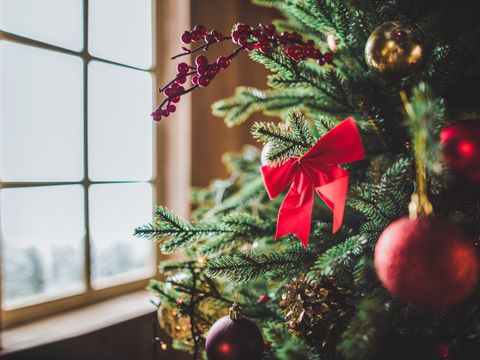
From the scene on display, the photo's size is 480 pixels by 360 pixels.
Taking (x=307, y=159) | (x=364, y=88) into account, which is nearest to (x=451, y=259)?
(x=307, y=159)

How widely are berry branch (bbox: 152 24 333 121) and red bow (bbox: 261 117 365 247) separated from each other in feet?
0.48

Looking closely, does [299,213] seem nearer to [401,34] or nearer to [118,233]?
[401,34]

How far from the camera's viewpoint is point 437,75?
0.47 metres

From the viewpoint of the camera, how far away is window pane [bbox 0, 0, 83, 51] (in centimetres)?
88

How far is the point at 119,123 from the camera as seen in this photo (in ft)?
3.66

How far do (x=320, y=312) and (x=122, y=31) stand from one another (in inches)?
41.5

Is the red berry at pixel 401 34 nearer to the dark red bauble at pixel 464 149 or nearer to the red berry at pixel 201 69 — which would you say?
the dark red bauble at pixel 464 149

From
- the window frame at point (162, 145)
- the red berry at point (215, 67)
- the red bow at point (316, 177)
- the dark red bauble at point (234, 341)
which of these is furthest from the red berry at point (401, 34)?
the window frame at point (162, 145)

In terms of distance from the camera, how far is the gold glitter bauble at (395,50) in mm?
415

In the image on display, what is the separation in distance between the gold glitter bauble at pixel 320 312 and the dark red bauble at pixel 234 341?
5 cm

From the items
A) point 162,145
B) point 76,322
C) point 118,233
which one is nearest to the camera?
point 76,322

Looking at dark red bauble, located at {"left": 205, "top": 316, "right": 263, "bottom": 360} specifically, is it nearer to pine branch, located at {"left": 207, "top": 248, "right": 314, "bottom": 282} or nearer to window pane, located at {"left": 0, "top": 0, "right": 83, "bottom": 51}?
pine branch, located at {"left": 207, "top": 248, "right": 314, "bottom": 282}

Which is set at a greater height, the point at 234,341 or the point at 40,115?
the point at 40,115

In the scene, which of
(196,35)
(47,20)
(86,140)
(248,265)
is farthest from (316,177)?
(47,20)
